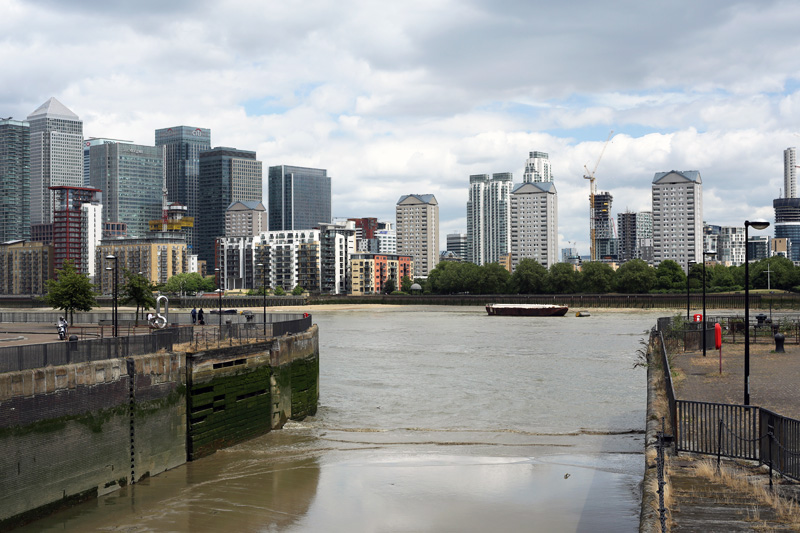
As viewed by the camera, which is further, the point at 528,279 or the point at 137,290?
the point at 528,279

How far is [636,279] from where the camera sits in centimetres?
17888

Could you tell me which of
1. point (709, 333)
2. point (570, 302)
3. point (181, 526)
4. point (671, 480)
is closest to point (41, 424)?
point (181, 526)

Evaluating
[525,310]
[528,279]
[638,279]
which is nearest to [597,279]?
[638,279]

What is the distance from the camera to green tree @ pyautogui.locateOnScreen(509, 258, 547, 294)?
190750 mm

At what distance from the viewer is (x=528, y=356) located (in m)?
62.4

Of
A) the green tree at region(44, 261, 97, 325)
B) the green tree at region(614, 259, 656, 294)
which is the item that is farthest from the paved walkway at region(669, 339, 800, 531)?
the green tree at region(614, 259, 656, 294)

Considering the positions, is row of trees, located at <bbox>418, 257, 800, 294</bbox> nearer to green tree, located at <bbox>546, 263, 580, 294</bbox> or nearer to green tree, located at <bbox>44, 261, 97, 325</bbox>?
green tree, located at <bbox>546, 263, 580, 294</bbox>

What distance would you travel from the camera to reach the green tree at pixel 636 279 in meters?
179

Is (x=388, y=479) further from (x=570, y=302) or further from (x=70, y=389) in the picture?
(x=570, y=302)

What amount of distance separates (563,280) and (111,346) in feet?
564

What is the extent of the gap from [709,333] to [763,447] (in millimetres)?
28419

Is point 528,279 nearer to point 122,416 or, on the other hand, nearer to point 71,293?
point 71,293

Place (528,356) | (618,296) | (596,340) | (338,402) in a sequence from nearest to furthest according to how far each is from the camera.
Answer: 1. (338,402)
2. (528,356)
3. (596,340)
4. (618,296)

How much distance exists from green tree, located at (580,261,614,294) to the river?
13736cm
